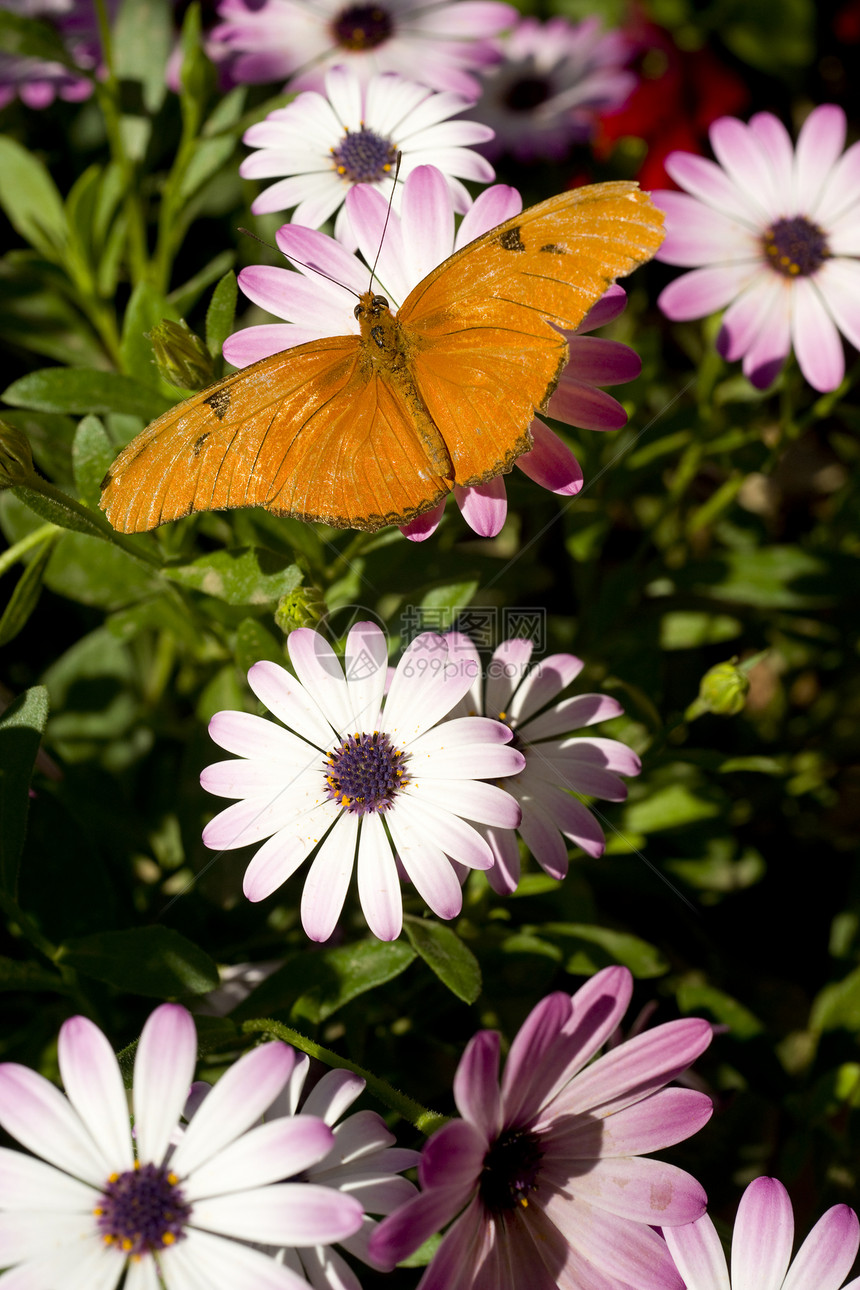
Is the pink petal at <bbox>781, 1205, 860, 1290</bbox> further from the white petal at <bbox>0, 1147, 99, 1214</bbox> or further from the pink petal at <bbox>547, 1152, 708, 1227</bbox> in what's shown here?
the white petal at <bbox>0, 1147, 99, 1214</bbox>

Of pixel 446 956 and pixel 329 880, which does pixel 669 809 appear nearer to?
pixel 446 956

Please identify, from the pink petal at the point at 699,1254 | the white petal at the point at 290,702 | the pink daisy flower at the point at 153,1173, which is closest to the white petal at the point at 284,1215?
the pink daisy flower at the point at 153,1173

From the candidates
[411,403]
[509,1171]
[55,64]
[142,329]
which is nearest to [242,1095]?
[509,1171]

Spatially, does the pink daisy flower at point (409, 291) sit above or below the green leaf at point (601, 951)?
above

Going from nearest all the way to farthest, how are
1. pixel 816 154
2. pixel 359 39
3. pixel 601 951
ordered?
1. pixel 601 951
2. pixel 816 154
3. pixel 359 39

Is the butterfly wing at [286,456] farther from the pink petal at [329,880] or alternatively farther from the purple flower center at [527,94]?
the purple flower center at [527,94]

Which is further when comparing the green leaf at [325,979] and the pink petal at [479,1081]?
the green leaf at [325,979]
